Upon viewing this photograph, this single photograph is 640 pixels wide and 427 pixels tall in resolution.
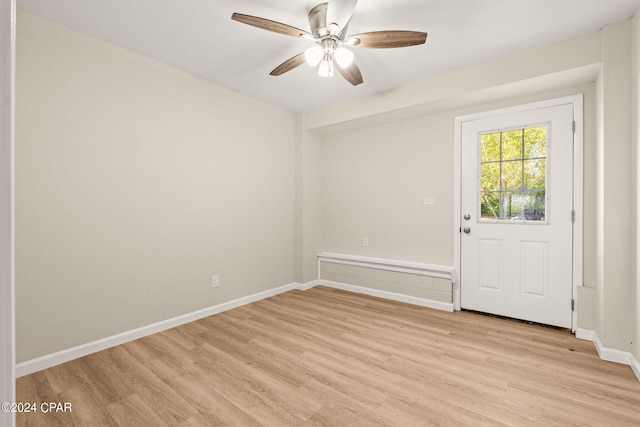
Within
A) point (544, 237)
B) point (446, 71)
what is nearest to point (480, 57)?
point (446, 71)

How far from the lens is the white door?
274 cm

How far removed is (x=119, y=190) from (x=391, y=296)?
3.05 meters

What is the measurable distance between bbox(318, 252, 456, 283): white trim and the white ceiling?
6.72 feet

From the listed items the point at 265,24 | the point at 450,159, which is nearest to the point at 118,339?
the point at 265,24

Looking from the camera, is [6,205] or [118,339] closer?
[6,205]

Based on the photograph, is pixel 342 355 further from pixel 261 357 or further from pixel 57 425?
pixel 57 425

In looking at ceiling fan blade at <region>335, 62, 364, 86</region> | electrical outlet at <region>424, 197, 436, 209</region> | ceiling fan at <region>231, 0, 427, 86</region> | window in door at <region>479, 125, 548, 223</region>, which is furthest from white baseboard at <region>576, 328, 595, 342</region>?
ceiling fan blade at <region>335, 62, 364, 86</region>

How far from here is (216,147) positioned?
Result: 10.5ft

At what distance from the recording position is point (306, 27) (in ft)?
7.27

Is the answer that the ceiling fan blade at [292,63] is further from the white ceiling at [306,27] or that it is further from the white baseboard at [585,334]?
the white baseboard at [585,334]

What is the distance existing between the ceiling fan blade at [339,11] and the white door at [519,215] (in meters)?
2.05

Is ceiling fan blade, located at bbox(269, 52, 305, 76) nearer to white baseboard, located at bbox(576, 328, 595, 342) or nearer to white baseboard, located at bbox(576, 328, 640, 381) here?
white baseboard, located at bbox(576, 328, 640, 381)

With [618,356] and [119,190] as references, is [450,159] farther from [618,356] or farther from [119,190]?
[119,190]

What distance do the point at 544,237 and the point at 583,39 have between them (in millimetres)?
1656
